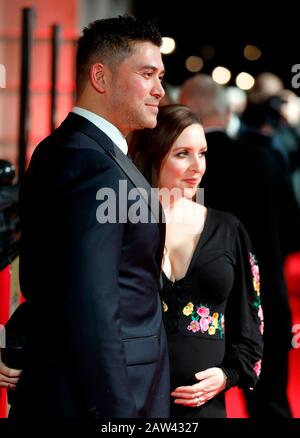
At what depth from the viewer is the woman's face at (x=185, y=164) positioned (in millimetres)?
2359

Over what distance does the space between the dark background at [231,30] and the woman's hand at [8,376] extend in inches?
348

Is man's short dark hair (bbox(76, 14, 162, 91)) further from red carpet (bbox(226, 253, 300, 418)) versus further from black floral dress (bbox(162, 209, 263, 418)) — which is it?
red carpet (bbox(226, 253, 300, 418))

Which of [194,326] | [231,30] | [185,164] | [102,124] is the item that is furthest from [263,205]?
[231,30]

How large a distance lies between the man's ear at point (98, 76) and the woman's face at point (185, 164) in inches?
→ 23.2

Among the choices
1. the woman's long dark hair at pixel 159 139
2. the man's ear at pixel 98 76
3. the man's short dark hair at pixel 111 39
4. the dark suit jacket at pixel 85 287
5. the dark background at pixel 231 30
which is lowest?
the dark suit jacket at pixel 85 287

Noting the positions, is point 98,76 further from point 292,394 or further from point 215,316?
point 292,394

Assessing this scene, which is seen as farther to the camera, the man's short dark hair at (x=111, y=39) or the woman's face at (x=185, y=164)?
the woman's face at (x=185, y=164)

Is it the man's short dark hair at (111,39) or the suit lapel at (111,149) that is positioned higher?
the man's short dark hair at (111,39)

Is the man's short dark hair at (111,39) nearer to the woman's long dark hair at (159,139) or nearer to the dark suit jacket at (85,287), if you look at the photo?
the dark suit jacket at (85,287)

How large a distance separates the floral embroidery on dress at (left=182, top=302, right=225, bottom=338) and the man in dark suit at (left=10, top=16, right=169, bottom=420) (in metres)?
0.40

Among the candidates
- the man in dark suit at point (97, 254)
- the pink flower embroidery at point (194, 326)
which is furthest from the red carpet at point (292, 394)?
the man in dark suit at point (97, 254)

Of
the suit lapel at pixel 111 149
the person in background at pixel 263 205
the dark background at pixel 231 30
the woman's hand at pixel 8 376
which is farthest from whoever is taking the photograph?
the dark background at pixel 231 30

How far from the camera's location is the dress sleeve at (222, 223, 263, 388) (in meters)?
2.31

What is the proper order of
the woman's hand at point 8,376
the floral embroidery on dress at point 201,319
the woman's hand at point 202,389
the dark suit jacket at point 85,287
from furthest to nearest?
A: the floral embroidery on dress at point 201,319 → the woman's hand at point 202,389 → the woman's hand at point 8,376 → the dark suit jacket at point 85,287
